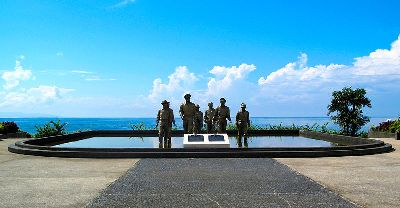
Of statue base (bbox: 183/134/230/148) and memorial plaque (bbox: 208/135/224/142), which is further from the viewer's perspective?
memorial plaque (bbox: 208/135/224/142)

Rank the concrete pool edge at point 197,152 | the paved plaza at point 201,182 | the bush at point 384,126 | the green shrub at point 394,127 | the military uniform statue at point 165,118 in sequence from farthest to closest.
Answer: the bush at point 384,126 < the green shrub at point 394,127 < the military uniform statue at point 165,118 < the concrete pool edge at point 197,152 < the paved plaza at point 201,182

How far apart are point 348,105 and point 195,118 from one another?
20800 mm

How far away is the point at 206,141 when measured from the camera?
17.0 m

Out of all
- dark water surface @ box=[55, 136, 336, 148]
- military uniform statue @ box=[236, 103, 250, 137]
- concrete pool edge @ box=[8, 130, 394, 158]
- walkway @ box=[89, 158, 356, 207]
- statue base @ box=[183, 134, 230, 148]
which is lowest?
walkway @ box=[89, 158, 356, 207]

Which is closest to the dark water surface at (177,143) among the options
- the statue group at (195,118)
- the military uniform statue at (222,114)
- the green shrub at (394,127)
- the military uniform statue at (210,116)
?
the statue group at (195,118)

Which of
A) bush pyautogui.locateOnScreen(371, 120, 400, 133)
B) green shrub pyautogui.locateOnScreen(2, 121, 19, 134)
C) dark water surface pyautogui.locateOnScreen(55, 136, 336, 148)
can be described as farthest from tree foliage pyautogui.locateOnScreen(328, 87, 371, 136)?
green shrub pyautogui.locateOnScreen(2, 121, 19, 134)

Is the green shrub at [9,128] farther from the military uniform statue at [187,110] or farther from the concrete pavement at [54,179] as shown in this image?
the military uniform statue at [187,110]

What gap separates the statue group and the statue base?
1.77 meters

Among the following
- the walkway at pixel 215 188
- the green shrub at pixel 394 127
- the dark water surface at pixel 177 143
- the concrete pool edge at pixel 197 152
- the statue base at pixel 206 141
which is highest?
the green shrub at pixel 394 127

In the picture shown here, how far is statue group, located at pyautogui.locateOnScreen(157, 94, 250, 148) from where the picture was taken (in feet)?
61.4

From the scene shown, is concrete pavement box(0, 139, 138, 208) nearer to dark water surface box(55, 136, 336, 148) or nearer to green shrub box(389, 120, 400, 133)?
dark water surface box(55, 136, 336, 148)

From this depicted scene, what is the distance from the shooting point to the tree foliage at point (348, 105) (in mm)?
36625

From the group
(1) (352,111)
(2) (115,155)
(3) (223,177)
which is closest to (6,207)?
(3) (223,177)

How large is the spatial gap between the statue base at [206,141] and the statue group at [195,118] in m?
1.77
